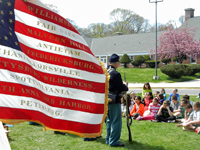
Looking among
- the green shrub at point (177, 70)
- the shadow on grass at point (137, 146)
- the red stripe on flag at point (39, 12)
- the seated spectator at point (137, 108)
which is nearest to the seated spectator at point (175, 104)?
the seated spectator at point (137, 108)

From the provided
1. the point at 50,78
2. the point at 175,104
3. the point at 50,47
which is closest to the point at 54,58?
the point at 50,47

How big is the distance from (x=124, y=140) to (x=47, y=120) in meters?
4.20

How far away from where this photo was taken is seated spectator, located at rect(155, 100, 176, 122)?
357 inches

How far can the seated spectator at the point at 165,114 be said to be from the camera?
9058 mm

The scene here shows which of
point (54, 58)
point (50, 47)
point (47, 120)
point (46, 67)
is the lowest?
point (47, 120)

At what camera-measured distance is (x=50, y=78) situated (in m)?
3.16

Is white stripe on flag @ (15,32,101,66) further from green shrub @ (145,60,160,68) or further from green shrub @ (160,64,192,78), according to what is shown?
green shrub @ (145,60,160,68)

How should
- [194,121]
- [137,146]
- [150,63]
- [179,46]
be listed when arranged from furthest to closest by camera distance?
[150,63] → [179,46] → [194,121] → [137,146]

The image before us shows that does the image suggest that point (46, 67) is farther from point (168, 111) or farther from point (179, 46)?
point (179, 46)

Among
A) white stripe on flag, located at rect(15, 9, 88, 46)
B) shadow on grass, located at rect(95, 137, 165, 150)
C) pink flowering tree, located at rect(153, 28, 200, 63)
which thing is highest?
pink flowering tree, located at rect(153, 28, 200, 63)

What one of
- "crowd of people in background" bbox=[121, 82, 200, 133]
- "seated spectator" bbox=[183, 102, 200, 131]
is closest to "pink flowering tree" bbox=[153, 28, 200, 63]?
"crowd of people in background" bbox=[121, 82, 200, 133]

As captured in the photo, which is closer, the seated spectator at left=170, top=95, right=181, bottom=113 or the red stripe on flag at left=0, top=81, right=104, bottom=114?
the red stripe on flag at left=0, top=81, right=104, bottom=114

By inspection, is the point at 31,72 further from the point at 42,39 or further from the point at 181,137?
the point at 181,137

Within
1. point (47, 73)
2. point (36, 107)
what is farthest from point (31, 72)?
point (36, 107)
